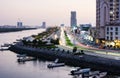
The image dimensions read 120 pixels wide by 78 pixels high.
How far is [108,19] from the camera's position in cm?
9669

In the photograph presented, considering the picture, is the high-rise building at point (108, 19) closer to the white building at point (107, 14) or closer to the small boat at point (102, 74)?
the white building at point (107, 14)

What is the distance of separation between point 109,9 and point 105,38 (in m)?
10.3

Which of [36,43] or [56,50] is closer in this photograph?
[56,50]

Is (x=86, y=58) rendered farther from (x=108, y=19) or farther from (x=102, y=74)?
(x=108, y=19)

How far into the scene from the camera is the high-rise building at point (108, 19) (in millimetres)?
87294

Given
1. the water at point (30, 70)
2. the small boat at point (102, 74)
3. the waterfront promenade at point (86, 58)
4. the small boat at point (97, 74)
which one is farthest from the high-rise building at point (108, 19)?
the small boat at point (97, 74)

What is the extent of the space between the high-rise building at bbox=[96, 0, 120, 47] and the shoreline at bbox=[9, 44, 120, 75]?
16111 mm

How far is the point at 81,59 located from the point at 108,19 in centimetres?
3250

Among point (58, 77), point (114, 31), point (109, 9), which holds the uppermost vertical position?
point (109, 9)

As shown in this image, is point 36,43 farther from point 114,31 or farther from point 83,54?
point 83,54

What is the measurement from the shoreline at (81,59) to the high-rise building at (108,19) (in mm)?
16111

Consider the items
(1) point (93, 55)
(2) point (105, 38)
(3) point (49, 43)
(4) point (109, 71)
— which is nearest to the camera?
(4) point (109, 71)

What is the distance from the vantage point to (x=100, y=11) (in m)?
101

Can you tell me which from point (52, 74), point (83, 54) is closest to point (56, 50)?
point (83, 54)
